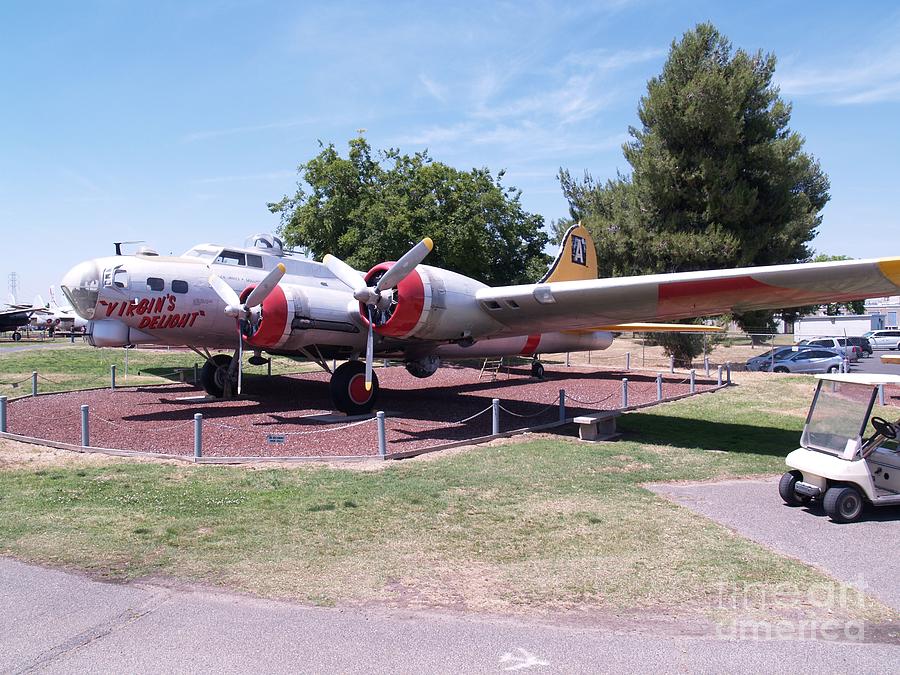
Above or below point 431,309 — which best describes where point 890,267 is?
above

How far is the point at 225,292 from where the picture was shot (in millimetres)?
15945

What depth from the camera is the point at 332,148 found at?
39.8 metres

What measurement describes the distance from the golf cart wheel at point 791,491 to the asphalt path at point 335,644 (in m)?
3.77

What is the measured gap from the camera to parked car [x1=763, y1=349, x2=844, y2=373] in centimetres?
3045

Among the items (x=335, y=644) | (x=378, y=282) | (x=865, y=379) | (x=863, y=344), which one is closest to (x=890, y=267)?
(x=865, y=379)

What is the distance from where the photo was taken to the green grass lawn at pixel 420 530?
19.3 feet

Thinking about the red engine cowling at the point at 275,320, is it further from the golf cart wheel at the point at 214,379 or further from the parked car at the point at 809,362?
the parked car at the point at 809,362

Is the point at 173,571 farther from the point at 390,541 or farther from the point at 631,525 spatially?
the point at 631,525

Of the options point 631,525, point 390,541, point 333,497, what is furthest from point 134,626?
point 631,525

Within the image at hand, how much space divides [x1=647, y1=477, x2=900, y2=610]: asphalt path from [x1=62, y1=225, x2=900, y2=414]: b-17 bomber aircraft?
13.5 ft

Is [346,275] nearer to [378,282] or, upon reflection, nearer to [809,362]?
[378,282]

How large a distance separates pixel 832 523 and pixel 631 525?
238cm

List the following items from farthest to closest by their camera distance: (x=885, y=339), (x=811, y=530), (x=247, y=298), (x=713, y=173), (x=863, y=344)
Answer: (x=885, y=339), (x=863, y=344), (x=713, y=173), (x=247, y=298), (x=811, y=530)

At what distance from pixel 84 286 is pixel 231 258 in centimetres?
373
